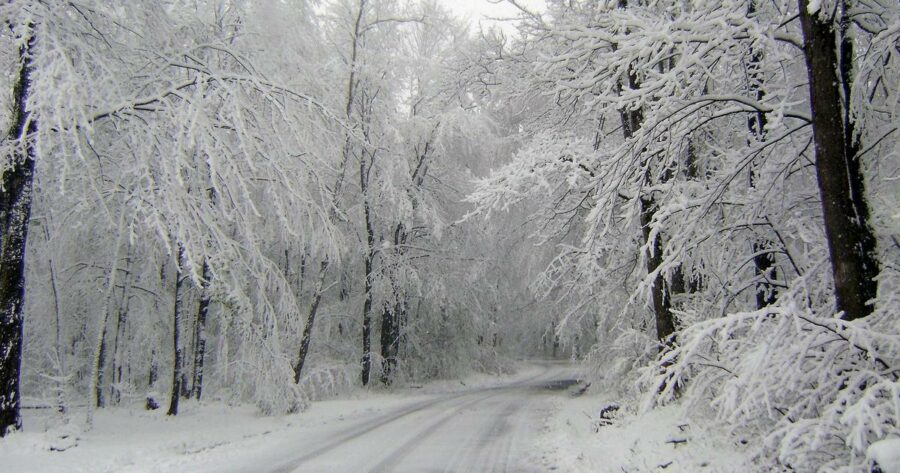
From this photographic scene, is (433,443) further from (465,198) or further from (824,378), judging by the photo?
(824,378)

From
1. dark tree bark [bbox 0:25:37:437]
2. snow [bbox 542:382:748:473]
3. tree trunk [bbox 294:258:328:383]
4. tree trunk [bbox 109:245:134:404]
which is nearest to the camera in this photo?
snow [bbox 542:382:748:473]

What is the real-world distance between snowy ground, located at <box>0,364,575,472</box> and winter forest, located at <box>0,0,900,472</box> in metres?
0.83

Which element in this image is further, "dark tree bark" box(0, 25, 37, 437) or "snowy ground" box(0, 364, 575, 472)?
"dark tree bark" box(0, 25, 37, 437)

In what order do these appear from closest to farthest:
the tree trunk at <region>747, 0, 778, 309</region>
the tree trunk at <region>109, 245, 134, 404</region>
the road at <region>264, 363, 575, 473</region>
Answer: the tree trunk at <region>747, 0, 778, 309</region>, the road at <region>264, 363, 575, 473</region>, the tree trunk at <region>109, 245, 134, 404</region>

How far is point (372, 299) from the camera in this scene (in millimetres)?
19703

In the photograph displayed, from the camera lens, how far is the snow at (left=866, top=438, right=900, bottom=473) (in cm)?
285

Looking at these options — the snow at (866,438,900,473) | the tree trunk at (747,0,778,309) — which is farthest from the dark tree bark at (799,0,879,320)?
the tree trunk at (747,0,778,309)

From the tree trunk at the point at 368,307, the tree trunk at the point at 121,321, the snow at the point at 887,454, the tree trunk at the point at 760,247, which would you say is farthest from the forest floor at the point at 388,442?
the tree trunk at the point at 368,307

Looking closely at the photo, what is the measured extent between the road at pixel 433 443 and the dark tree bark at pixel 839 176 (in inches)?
173

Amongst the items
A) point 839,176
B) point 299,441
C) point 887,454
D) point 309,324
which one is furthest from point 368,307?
point 887,454

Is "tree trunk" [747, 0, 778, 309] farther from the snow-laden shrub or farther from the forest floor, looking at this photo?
the snow-laden shrub

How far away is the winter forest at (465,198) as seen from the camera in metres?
4.29

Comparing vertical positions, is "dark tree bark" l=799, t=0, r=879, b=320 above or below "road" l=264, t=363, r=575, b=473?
above

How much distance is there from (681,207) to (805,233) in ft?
4.78
